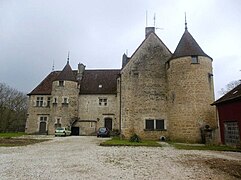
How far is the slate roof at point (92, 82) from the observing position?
107ft

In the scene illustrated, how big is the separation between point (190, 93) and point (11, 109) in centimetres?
2965

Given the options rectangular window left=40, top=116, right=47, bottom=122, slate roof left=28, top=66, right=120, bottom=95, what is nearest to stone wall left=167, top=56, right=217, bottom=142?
slate roof left=28, top=66, right=120, bottom=95

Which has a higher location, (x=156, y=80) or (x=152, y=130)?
(x=156, y=80)

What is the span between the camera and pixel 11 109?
121 ft

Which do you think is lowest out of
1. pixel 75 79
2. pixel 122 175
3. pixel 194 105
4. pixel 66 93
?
pixel 122 175

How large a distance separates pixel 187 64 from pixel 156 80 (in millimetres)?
3950

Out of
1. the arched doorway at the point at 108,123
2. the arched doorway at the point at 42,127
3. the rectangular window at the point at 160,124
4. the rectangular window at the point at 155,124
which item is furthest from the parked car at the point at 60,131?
the rectangular window at the point at 160,124

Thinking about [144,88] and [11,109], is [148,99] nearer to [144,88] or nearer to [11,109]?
[144,88]

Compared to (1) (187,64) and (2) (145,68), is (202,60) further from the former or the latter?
(2) (145,68)

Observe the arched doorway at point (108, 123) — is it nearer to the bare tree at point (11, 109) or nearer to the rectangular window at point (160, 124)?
the rectangular window at point (160, 124)

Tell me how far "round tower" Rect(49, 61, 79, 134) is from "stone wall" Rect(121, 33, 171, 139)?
10.4m

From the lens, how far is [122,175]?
6949mm

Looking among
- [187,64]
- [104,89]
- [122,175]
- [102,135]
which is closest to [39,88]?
Answer: [104,89]

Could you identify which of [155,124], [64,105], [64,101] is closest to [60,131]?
[64,105]
